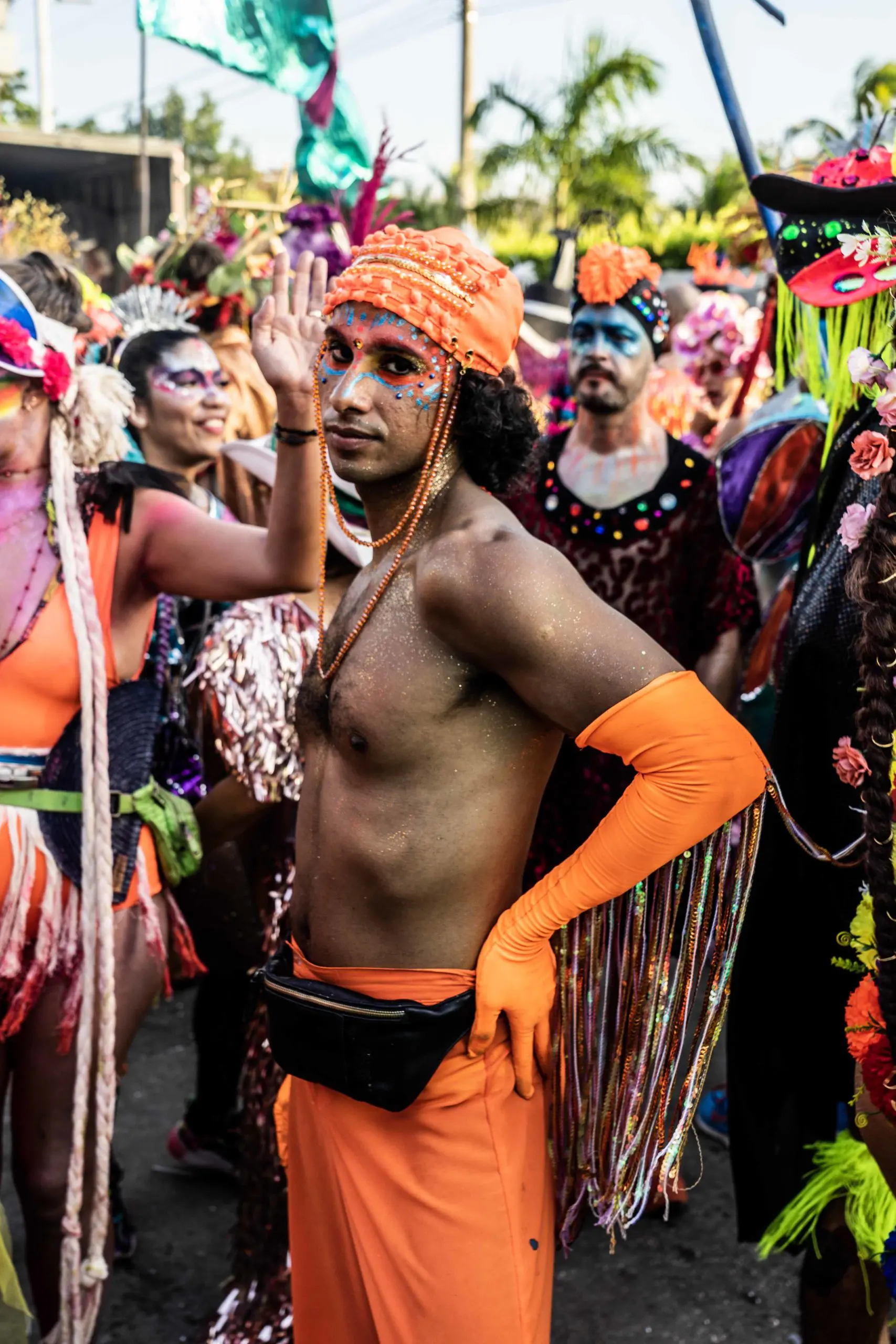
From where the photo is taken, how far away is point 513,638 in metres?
1.78

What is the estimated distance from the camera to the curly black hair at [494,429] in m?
2.00

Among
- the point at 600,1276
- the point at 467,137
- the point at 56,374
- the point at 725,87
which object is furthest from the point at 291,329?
the point at 467,137

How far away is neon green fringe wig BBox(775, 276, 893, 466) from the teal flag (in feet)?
5.37

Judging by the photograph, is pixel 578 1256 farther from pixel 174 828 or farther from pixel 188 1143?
pixel 174 828

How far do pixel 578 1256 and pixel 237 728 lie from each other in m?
1.66

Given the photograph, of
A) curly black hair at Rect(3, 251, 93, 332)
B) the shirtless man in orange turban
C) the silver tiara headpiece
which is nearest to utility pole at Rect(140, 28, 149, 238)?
the silver tiara headpiece

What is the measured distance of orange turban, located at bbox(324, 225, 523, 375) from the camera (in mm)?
1949

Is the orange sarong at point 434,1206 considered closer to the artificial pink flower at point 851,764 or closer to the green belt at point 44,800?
the artificial pink flower at point 851,764

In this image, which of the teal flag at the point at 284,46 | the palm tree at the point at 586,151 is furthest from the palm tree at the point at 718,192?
the teal flag at the point at 284,46

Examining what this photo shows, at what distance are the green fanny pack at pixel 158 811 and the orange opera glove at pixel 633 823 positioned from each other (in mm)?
1037

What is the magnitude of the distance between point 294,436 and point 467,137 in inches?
720

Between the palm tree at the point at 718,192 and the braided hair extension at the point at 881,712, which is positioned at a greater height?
the palm tree at the point at 718,192

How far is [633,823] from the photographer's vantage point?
5.90 ft

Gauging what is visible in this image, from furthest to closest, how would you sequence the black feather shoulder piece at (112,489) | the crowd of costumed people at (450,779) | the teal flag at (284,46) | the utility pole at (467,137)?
1. the utility pole at (467,137)
2. the teal flag at (284,46)
3. the black feather shoulder piece at (112,489)
4. the crowd of costumed people at (450,779)
